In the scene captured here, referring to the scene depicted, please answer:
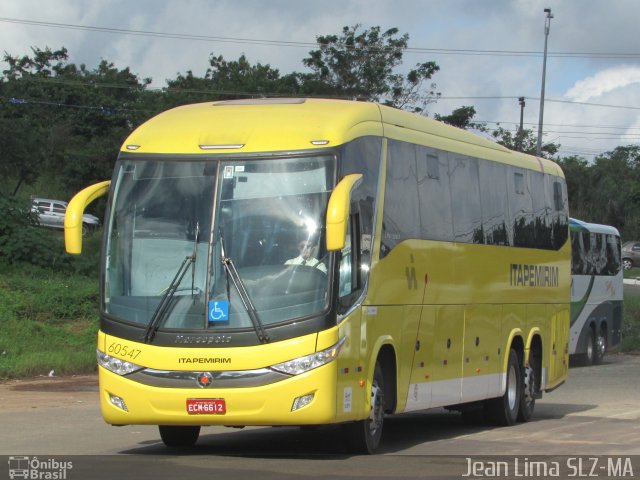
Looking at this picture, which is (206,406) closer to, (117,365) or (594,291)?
(117,365)

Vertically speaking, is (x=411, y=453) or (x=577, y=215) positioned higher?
(x=577, y=215)

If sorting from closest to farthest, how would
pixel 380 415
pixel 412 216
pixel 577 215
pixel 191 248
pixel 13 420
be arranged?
pixel 191 248 < pixel 380 415 < pixel 412 216 < pixel 13 420 < pixel 577 215

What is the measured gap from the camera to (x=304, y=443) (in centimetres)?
1318

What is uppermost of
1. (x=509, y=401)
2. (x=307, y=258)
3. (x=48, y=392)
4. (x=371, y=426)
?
(x=307, y=258)

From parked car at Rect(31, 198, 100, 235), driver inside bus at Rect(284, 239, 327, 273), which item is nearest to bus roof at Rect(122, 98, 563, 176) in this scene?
driver inside bus at Rect(284, 239, 327, 273)

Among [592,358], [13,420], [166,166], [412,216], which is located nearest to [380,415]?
[412,216]

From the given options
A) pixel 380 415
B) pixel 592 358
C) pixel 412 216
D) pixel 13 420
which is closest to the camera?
pixel 380 415

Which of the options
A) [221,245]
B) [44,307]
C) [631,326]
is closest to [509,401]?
[221,245]

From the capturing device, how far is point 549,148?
69.5m

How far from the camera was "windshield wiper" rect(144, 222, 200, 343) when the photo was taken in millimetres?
10805

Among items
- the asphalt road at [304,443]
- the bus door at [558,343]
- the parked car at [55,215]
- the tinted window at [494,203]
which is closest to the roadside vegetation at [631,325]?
the asphalt road at [304,443]

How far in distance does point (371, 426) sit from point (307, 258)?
212cm

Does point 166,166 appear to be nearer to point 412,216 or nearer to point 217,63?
point 412,216

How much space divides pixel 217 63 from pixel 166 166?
194 ft
